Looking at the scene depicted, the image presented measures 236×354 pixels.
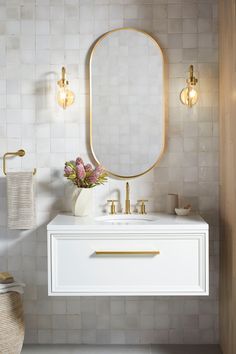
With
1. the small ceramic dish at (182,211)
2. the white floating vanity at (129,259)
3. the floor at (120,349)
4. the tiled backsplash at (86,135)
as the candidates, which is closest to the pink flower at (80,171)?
the tiled backsplash at (86,135)

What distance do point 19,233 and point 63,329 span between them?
0.69 meters

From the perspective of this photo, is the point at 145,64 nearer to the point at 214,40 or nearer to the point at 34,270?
the point at 214,40

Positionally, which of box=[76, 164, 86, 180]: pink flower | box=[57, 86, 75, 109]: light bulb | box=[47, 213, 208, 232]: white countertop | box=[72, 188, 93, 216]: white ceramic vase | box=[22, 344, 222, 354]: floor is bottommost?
box=[22, 344, 222, 354]: floor

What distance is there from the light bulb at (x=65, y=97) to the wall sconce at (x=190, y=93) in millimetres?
682

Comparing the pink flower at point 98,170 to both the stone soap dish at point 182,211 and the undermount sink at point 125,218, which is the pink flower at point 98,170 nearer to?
the undermount sink at point 125,218

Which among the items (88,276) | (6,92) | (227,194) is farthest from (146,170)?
(6,92)

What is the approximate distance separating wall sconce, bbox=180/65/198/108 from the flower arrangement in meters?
0.66

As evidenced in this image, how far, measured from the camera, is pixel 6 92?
3367mm

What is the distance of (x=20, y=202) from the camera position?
127 inches

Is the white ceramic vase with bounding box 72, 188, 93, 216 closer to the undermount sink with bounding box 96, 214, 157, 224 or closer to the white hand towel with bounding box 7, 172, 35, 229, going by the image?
the undermount sink with bounding box 96, 214, 157, 224

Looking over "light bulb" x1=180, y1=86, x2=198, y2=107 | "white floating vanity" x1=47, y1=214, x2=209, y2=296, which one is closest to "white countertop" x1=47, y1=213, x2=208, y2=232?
"white floating vanity" x1=47, y1=214, x2=209, y2=296

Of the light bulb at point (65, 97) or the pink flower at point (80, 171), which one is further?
the light bulb at point (65, 97)

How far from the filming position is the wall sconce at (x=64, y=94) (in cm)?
322

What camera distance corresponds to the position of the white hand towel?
3221mm
